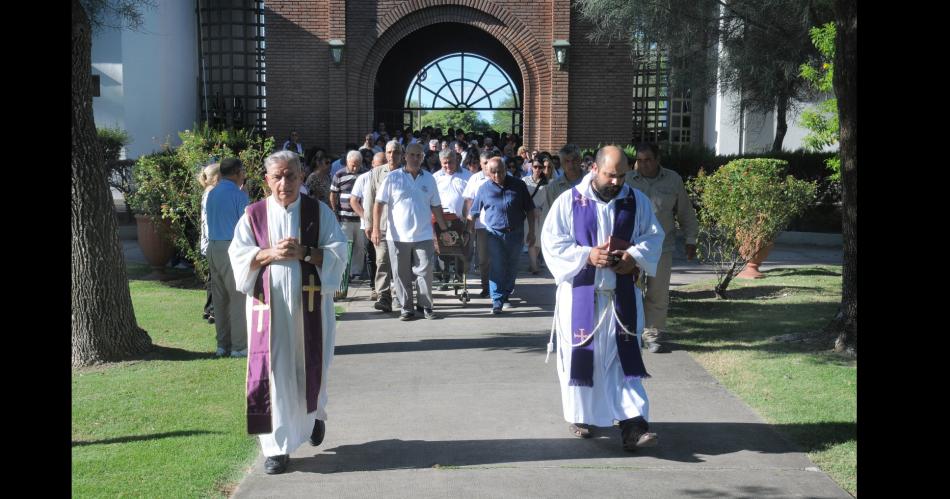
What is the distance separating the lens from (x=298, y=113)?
72.7 ft

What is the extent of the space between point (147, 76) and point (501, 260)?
14.5m

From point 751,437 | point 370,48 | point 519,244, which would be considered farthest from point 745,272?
point 370,48

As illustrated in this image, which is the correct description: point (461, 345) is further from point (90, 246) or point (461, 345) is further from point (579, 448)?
point (90, 246)

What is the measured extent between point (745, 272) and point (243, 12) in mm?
15468

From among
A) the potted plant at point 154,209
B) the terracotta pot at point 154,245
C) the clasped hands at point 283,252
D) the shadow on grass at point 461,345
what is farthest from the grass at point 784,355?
the terracotta pot at point 154,245

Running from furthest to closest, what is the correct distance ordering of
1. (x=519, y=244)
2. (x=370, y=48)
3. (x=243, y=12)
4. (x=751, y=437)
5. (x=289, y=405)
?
1. (x=243, y=12)
2. (x=370, y=48)
3. (x=519, y=244)
4. (x=751, y=437)
5. (x=289, y=405)

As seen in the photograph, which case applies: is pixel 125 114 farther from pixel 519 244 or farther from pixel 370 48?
pixel 519 244

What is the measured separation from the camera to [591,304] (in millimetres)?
6211

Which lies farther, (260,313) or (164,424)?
(164,424)

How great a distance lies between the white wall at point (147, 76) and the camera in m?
22.1

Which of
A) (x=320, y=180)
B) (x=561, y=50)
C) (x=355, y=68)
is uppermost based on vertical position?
(x=561, y=50)

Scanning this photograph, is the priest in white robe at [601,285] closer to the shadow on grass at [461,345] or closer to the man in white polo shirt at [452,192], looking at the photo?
the shadow on grass at [461,345]

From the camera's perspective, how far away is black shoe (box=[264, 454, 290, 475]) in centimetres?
554

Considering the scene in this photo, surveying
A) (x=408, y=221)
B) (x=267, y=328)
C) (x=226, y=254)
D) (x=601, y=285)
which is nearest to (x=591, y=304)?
(x=601, y=285)
